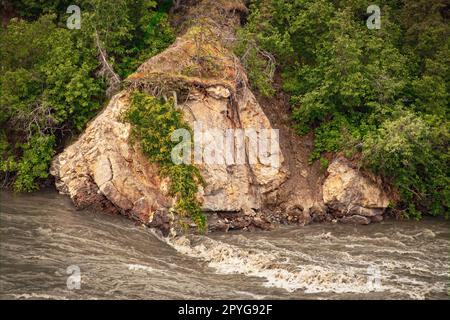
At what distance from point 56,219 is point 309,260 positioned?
589 centimetres

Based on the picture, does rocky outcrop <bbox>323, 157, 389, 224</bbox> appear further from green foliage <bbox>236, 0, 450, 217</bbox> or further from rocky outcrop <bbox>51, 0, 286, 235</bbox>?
rocky outcrop <bbox>51, 0, 286, 235</bbox>

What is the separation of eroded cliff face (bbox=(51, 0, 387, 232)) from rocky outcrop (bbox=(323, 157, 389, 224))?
0.03m

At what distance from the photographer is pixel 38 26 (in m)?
17.1

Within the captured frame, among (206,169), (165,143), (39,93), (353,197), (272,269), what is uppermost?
(39,93)

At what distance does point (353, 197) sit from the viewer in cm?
1542

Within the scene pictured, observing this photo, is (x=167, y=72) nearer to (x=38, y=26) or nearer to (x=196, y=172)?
(x=196, y=172)

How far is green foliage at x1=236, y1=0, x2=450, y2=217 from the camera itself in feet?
51.0

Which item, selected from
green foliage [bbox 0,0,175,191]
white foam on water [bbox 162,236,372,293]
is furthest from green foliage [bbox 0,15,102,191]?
white foam on water [bbox 162,236,372,293]

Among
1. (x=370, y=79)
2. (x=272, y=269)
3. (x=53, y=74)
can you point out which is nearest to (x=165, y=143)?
(x=53, y=74)

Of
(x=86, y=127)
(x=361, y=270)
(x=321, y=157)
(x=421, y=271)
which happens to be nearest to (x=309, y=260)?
(x=361, y=270)

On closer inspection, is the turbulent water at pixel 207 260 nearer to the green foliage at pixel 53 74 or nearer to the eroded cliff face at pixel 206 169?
the eroded cliff face at pixel 206 169

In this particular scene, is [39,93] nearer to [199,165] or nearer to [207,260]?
[199,165]

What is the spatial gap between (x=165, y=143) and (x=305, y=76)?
5.48 m

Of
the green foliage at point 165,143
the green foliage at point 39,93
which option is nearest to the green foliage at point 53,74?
the green foliage at point 39,93
